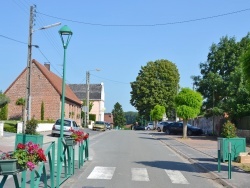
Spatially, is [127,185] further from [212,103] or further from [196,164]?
[212,103]

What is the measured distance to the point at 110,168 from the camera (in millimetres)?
15695

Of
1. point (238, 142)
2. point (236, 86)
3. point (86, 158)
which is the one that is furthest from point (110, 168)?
point (236, 86)

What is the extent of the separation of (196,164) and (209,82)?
28.0 meters

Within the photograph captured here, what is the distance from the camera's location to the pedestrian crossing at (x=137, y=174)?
1331 centimetres

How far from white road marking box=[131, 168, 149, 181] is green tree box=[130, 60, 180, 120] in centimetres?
6290

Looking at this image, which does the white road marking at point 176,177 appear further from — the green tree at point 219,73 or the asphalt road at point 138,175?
the green tree at point 219,73

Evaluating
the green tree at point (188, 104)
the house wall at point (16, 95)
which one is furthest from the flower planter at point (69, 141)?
the house wall at point (16, 95)

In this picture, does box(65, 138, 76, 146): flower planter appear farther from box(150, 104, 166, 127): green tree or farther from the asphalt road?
box(150, 104, 166, 127): green tree

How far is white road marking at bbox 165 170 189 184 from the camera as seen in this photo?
13123mm

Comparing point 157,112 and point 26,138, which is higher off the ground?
point 157,112

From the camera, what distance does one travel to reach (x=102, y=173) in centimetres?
1429

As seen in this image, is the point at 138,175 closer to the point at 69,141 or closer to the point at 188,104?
the point at 69,141

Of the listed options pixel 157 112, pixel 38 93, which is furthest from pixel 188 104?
pixel 157 112

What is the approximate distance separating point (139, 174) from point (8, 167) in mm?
8180
